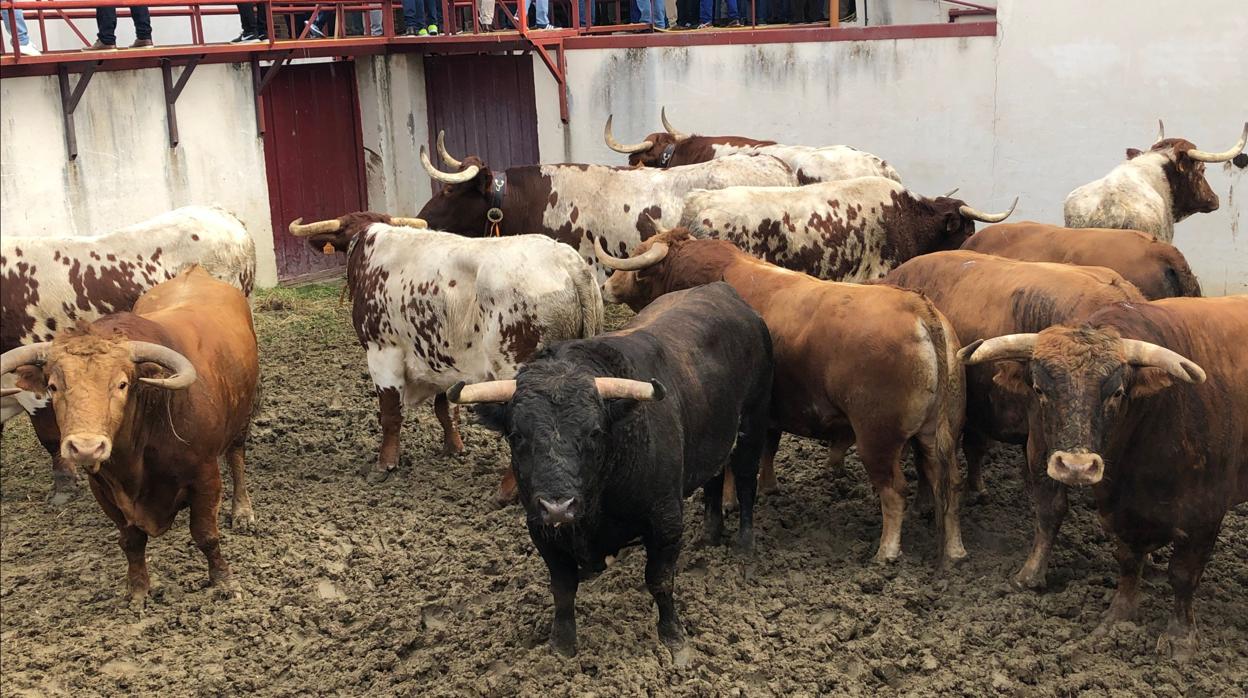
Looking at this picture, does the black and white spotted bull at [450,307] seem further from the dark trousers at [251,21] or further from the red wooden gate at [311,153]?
the dark trousers at [251,21]

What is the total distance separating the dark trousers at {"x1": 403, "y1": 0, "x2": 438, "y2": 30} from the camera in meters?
13.7

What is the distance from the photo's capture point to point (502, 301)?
6730mm

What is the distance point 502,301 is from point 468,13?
10.4m

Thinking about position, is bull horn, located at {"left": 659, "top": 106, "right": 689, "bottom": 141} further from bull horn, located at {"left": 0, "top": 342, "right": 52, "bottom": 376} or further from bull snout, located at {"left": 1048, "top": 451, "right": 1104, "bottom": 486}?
bull snout, located at {"left": 1048, "top": 451, "right": 1104, "bottom": 486}

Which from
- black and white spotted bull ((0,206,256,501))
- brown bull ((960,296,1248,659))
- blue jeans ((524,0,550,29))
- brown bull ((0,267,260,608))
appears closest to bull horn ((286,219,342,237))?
black and white spotted bull ((0,206,256,501))

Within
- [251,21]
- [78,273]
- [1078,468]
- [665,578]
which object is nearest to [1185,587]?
[1078,468]

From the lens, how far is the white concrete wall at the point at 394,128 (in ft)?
45.4

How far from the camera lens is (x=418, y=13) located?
45.1ft

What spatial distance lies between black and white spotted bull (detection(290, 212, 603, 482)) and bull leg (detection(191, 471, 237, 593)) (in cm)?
150

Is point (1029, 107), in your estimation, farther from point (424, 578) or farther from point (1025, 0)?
point (424, 578)

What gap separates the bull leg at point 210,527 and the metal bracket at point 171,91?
5.64m

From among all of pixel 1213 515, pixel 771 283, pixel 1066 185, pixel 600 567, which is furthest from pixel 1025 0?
pixel 600 567

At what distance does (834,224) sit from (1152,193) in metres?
2.43

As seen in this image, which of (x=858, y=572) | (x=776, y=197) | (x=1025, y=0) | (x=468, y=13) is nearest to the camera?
(x=858, y=572)
